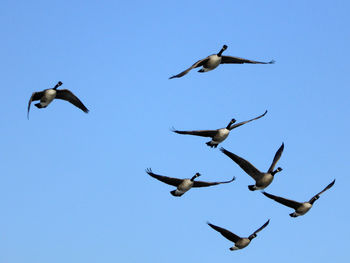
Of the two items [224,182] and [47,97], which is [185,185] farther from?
[47,97]

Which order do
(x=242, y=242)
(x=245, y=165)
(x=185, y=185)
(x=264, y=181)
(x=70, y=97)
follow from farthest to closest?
(x=70, y=97) < (x=242, y=242) < (x=185, y=185) < (x=264, y=181) < (x=245, y=165)

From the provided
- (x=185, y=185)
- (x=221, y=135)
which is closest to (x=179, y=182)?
(x=185, y=185)

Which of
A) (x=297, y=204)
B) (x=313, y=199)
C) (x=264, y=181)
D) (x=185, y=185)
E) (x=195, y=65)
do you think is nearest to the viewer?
(x=264, y=181)

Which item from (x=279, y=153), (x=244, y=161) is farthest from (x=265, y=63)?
(x=244, y=161)

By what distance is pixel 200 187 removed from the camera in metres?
37.4

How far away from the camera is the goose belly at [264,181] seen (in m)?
34.5

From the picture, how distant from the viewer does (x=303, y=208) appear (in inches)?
1419

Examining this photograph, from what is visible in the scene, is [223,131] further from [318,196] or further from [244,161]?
[318,196]

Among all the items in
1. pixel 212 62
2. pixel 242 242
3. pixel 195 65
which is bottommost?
pixel 242 242

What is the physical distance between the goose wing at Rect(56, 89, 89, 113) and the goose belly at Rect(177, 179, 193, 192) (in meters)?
8.99

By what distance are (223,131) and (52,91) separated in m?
11.4

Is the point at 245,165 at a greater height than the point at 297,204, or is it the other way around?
the point at 245,165

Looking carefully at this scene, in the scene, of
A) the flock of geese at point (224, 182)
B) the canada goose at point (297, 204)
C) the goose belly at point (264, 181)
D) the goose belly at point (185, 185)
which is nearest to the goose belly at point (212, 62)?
the flock of geese at point (224, 182)

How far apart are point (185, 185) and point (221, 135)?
3822 millimetres
